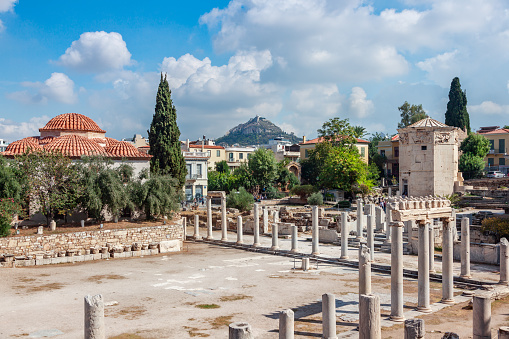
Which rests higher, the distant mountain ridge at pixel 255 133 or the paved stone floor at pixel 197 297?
the distant mountain ridge at pixel 255 133

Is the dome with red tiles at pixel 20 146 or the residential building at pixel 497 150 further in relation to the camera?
the residential building at pixel 497 150

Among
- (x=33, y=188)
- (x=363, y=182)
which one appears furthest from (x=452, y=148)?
(x=33, y=188)

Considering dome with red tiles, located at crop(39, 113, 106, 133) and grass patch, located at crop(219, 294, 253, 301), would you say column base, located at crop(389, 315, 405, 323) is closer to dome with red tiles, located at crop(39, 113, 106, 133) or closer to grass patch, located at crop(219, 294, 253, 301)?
grass patch, located at crop(219, 294, 253, 301)

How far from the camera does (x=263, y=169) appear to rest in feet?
172

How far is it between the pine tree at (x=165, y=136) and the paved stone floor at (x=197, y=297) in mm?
13898

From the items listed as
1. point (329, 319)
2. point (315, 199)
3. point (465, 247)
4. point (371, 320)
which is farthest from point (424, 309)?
point (315, 199)

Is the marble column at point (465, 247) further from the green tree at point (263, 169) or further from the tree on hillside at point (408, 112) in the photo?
the tree on hillside at point (408, 112)

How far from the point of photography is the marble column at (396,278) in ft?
39.0

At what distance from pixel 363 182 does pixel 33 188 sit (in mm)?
28111

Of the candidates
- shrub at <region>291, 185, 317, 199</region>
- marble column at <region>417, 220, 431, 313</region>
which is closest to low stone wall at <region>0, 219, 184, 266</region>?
marble column at <region>417, 220, 431, 313</region>

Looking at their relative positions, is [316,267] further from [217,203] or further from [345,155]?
[217,203]

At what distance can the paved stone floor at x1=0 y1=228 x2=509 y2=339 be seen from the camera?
1147 centimetres

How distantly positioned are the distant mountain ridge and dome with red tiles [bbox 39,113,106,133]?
13684 cm

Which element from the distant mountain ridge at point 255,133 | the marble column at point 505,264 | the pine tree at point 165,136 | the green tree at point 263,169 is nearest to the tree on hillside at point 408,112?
the green tree at point 263,169
